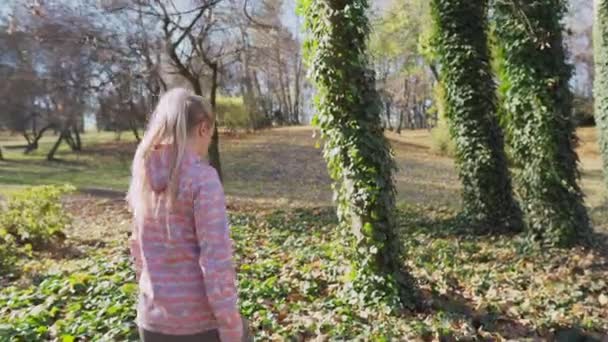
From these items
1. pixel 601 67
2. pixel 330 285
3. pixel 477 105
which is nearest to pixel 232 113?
pixel 601 67

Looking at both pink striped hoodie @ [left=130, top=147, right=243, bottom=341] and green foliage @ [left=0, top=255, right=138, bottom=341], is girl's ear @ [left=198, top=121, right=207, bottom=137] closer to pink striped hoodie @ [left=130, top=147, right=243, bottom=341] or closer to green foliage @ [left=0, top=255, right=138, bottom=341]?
pink striped hoodie @ [left=130, top=147, right=243, bottom=341]

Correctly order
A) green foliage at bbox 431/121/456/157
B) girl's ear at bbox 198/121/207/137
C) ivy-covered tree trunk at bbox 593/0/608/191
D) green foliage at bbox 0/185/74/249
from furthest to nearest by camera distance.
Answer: green foliage at bbox 431/121/456/157 < ivy-covered tree trunk at bbox 593/0/608/191 < green foliage at bbox 0/185/74/249 < girl's ear at bbox 198/121/207/137

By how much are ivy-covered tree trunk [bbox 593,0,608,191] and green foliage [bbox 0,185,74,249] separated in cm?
1057

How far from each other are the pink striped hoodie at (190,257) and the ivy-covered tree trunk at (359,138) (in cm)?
274

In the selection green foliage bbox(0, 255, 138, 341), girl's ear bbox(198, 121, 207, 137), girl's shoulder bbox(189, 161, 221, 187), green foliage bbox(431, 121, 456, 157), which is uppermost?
girl's ear bbox(198, 121, 207, 137)

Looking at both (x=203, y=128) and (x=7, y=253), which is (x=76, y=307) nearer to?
(x=203, y=128)

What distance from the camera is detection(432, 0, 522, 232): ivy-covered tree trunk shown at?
27.8 feet

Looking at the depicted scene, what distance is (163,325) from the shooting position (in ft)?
6.70

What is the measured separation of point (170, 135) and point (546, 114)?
6.09m

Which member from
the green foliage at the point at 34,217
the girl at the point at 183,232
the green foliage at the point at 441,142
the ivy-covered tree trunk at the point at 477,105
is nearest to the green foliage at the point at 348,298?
the ivy-covered tree trunk at the point at 477,105

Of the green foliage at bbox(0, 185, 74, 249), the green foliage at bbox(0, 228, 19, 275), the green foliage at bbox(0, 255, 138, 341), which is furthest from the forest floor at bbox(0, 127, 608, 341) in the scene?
the green foliage at bbox(0, 185, 74, 249)

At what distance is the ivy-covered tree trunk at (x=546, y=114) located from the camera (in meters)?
6.76

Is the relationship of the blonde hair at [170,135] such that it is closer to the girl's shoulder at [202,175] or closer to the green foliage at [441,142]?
the girl's shoulder at [202,175]

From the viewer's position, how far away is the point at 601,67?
1061 centimetres
